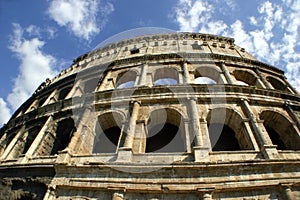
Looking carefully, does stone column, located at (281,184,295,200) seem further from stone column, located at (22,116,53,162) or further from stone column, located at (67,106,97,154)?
stone column, located at (22,116,53,162)

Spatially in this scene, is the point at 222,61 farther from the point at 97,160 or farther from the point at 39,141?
the point at 39,141

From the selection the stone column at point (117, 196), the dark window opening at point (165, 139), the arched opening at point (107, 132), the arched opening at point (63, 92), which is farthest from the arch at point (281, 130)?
the arched opening at point (63, 92)

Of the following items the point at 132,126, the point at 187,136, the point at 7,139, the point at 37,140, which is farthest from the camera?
the point at 7,139

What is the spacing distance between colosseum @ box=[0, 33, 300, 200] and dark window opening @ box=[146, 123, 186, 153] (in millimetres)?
54

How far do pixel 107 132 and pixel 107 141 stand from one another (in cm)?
56

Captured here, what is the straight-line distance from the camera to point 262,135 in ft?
29.7

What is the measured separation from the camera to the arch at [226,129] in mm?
10352

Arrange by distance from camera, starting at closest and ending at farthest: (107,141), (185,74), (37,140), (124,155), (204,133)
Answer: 1. (124,155)
2. (204,133)
3. (37,140)
4. (107,141)
5. (185,74)

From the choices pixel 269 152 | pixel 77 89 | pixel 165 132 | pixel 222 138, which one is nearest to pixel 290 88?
pixel 222 138

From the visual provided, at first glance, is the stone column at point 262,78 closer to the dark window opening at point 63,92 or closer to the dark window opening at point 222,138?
the dark window opening at point 222,138

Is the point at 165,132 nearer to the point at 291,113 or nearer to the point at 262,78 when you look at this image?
the point at 291,113

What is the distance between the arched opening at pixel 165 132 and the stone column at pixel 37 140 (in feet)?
19.1

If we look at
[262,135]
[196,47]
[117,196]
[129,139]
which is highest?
[196,47]

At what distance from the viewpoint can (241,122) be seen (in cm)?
1012
